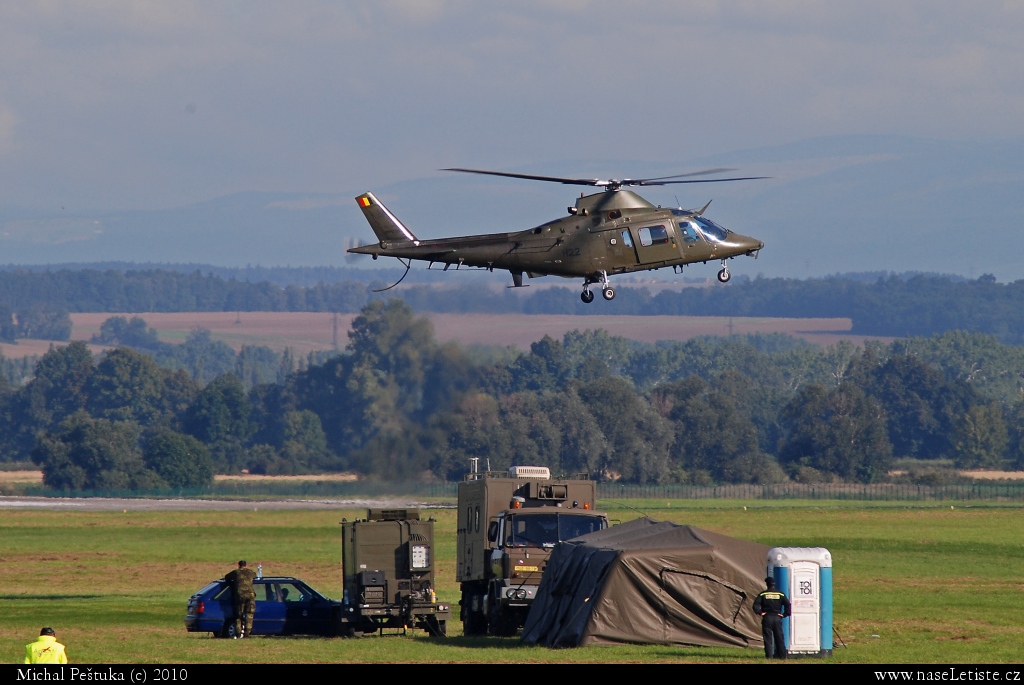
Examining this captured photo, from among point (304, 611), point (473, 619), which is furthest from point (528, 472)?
point (304, 611)

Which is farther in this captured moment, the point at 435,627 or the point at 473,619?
the point at 473,619

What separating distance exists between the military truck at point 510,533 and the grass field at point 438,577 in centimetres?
88

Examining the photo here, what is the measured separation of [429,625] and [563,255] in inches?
405

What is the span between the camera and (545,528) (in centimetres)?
3797

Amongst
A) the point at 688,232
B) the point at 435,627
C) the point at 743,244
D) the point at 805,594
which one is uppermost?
the point at 688,232

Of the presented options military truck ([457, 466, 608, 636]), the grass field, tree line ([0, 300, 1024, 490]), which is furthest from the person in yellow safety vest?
tree line ([0, 300, 1024, 490])

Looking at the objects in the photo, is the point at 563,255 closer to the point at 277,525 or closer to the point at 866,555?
the point at 866,555

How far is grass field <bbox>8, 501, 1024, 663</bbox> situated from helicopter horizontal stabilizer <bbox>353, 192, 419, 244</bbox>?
10.7 m

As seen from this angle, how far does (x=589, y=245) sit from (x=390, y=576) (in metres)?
10.1

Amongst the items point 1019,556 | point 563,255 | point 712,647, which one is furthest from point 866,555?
point 712,647

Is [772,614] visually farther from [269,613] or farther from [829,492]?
[829,492]

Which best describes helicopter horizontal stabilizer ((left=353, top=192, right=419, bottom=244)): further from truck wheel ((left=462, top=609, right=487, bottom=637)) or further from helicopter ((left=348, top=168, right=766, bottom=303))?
truck wheel ((left=462, top=609, right=487, bottom=637))

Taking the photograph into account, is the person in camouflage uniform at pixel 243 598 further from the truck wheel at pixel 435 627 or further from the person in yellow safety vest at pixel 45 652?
the person in yellow safety vest at pixel 45 652

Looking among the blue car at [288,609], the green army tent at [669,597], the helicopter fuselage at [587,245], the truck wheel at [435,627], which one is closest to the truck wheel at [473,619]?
the truck wheel at [435,627]
